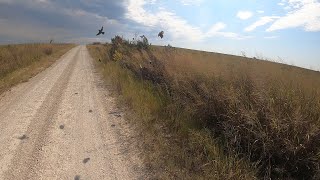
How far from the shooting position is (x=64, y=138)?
19.4 feet

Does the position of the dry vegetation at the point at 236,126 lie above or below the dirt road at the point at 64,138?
above

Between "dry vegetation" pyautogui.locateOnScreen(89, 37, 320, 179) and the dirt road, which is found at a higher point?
"dry vegetation" pyautogui.locateOnScreen(89, 37, 320, 179)

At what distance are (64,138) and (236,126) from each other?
331 cm

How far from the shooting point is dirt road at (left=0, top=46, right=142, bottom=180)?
465 cm

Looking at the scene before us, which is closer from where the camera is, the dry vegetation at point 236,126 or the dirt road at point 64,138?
the dry vegetation at point 236,126

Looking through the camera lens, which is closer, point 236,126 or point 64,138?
point 236,126

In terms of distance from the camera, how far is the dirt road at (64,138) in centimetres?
465

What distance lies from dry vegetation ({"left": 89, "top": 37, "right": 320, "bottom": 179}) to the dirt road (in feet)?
1.67

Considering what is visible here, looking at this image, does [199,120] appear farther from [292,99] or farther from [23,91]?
[23,91]

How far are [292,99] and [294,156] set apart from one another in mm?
1049

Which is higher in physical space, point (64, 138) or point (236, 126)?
point (236, 126)

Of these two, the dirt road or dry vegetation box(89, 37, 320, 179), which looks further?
the dirt road

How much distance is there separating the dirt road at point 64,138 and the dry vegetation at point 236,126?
1.67 ft

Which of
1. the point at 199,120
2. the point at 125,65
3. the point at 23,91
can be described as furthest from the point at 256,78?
the point at 125,65
